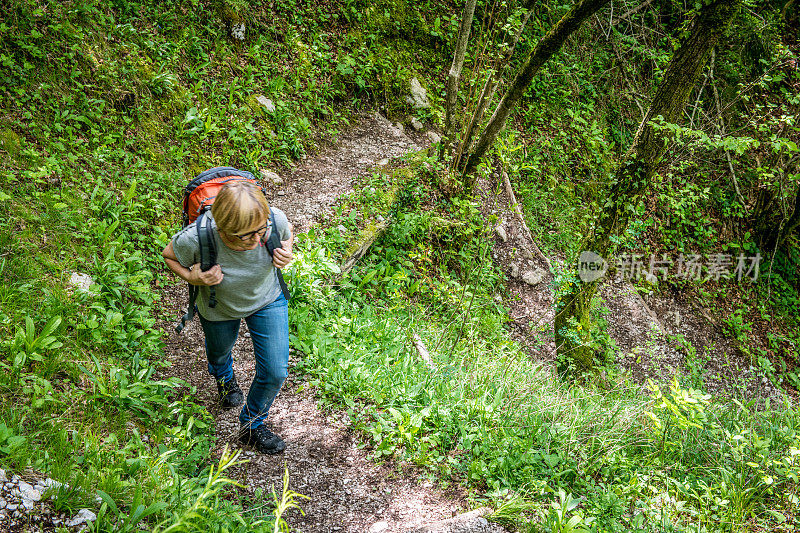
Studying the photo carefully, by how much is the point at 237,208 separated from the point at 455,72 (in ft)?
21.0

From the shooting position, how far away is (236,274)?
291 cm

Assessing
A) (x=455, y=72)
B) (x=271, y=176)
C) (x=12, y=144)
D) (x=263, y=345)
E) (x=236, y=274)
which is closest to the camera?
(x=236, y=274)

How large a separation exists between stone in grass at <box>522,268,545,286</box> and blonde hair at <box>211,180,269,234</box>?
6.14 m

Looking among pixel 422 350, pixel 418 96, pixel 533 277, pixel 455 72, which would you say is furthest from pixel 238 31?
pixel 533 277

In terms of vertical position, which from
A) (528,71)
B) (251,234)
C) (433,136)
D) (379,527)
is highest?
(528,71)

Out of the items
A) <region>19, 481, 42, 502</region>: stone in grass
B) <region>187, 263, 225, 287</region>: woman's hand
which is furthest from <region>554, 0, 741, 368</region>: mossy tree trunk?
<region>19, 481, 42, 502</region>: stone in grass

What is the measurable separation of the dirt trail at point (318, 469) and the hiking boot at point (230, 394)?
0.07 meters

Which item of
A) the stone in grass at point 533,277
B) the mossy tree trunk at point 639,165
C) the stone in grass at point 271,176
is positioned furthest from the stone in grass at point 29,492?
the stone in grass at point 533,277

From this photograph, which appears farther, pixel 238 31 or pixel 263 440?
pixel 238 31

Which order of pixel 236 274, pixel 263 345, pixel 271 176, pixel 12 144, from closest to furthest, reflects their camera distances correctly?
pixel 236 274 < pixel 263 345 < pixel 12 144 < pixel 271 176

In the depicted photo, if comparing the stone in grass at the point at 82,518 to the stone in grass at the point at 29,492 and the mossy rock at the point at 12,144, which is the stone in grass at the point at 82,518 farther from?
the mossy rock at the point at 12,144

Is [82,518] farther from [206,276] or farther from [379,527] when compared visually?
[379,527]

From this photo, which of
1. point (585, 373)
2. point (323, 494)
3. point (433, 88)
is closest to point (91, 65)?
point (323, 494)

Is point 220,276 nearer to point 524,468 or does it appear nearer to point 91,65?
point 524,468
